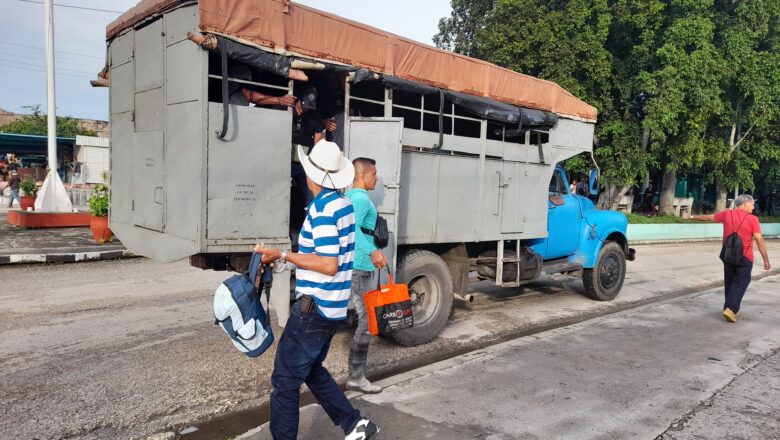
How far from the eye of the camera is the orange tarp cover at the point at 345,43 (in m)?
4.70

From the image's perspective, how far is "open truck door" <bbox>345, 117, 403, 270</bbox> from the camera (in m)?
5.46

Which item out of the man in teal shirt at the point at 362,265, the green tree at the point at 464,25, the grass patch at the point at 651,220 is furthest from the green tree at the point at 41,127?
the man in teal shirt at the point at 362,265

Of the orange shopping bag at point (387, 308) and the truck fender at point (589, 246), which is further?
the truck fender at point (589, 246)

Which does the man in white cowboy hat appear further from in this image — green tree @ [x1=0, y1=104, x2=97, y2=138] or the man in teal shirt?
green tree @ [x1=0, y1=104, x2=97, y2=138]

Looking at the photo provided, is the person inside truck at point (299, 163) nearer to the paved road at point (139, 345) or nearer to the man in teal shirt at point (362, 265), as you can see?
the man in teal shirt at point (362, 265)

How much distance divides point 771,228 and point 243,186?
31.1 metres

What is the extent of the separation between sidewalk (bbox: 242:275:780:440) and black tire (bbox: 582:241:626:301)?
1647mm

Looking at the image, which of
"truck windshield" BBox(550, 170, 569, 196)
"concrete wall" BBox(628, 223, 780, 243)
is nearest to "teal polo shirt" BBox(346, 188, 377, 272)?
"truck windshield" BBox(550, 170, 569, 196)

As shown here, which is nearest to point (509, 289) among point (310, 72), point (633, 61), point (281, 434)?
point (310, 72)

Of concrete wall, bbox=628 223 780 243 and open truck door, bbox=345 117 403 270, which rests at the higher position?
open truck door, bbox=345 117 403 270

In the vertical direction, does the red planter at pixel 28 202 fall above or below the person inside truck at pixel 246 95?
below

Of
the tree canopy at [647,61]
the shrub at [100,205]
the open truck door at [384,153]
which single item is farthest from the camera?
the tree canopy at [647,61]

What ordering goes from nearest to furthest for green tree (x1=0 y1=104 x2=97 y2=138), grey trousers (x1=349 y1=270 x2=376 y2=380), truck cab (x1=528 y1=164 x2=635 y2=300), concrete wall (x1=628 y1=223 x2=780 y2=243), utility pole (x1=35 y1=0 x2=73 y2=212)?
grey trousers (x1=349 y1=270 x2=376 y2=380) → truck cab (x1=528 y1=164 x2=635 y2=300) → utility pole (x1=35 y1=0 x2=73 y2=212) → concrete wall (x1=628 y1=223 x2=780 y2=243) → green tree (x1=0 y1=104 x2=97 y2=138)

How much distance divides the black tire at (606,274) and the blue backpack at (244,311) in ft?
21.5
